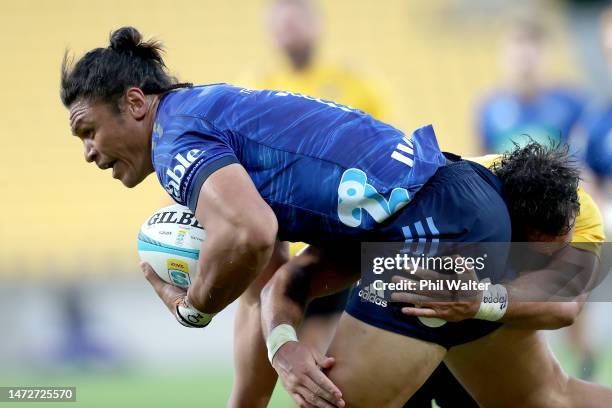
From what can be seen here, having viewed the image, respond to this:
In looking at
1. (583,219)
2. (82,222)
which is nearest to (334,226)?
(583,219)

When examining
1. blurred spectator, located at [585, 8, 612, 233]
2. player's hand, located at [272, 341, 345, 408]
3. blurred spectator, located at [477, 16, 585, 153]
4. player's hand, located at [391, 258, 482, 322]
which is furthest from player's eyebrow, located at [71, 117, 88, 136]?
blurred spectator, located at [477, 16, 585, 153]

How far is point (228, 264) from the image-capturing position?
3615mm

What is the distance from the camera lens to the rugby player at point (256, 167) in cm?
362

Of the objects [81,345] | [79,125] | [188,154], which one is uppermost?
[188,154]

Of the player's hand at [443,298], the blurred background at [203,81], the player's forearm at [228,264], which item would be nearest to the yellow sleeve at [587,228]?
the player's hand at [443,298]

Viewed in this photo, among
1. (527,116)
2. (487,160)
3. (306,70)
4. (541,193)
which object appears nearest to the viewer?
(541,193)

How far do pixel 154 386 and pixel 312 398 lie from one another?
5167mm

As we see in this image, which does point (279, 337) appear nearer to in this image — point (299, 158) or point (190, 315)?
point (190, 315)

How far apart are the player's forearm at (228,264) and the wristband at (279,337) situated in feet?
0.95

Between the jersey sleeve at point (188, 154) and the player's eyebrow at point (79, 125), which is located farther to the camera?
the player's eyebrow at point (79, 125)

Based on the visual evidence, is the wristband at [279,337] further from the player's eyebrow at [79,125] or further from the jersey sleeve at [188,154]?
the player's eyebrow at [79,125]

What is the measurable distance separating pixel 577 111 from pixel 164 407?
4.75 metres

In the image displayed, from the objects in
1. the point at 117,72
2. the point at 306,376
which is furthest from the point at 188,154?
the point at 306,376

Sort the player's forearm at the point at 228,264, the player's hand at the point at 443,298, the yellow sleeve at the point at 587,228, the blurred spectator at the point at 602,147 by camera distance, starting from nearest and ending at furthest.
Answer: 1. the player's forearm at the point at 228,264
2. the player's hand at the point at 443,298
3. the yellow sleeve at the point at 587,228
4. the blurred spectator at the point at 602,147
